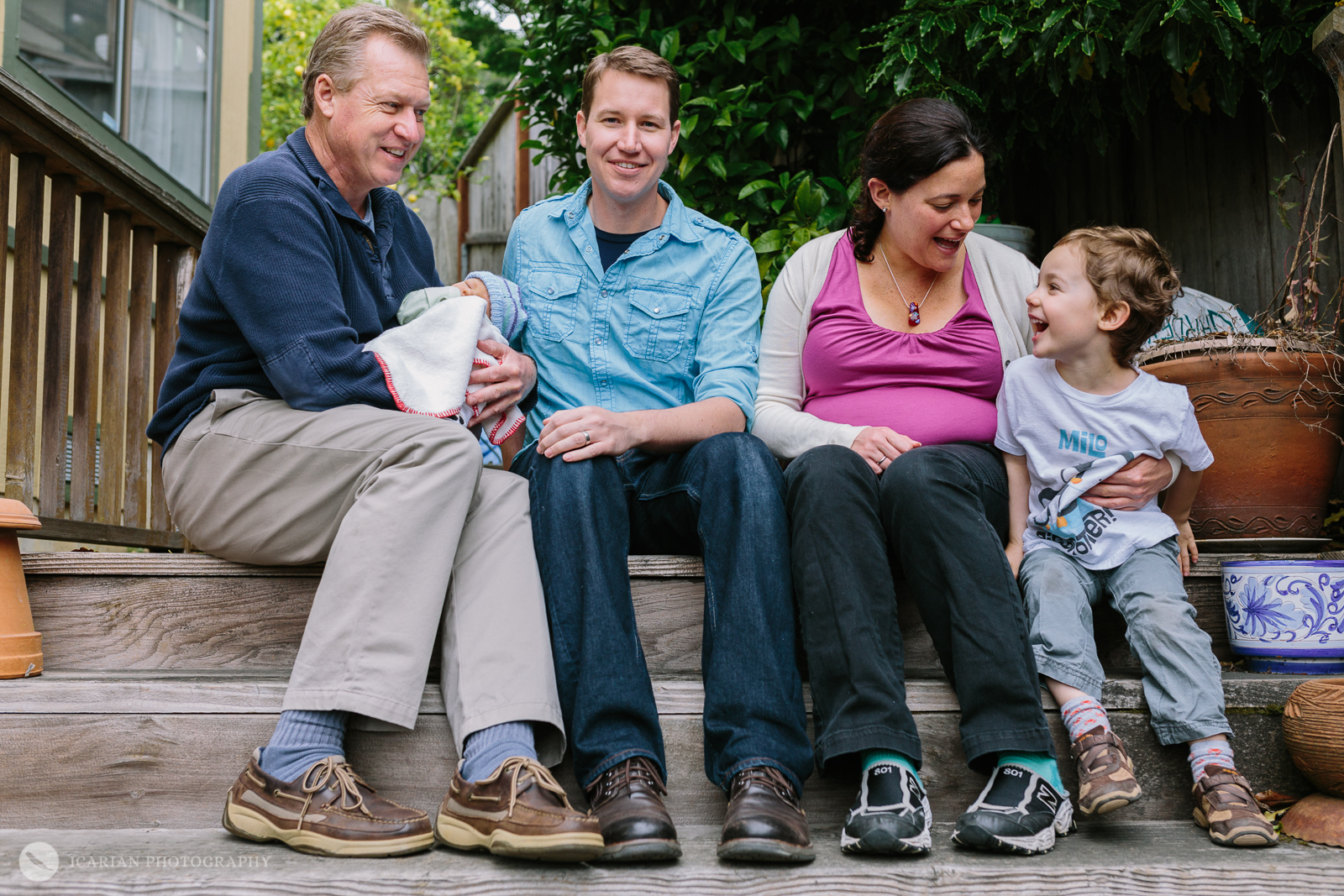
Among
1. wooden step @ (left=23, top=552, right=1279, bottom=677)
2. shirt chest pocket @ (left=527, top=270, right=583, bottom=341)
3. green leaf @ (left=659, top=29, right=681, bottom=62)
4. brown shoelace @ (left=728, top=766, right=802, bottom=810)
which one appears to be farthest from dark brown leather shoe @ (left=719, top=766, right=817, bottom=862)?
green leaf @ (left=659, top=29, right=681, bottom=62)

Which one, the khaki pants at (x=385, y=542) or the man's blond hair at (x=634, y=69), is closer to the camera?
the khaki pants at (x=385, y=542)

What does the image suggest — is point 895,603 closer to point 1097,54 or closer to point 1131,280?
point 1131,280

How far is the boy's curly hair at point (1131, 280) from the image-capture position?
1828 millimetres

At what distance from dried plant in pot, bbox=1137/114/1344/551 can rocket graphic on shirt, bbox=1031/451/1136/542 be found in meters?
0.49

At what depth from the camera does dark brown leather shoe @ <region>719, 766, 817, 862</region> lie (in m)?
1.28

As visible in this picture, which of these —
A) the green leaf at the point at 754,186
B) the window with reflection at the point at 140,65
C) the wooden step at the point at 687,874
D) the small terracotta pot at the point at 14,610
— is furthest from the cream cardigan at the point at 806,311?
the window with reflection at the point at 140,65

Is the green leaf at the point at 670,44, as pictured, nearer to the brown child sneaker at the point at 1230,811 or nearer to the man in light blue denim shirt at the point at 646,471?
the man in light blue denim shirt at the point at 646,471

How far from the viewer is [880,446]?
5.78ft

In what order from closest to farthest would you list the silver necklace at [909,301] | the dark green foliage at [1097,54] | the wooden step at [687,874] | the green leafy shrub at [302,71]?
the wooden step at [687,874], the silver necklace at [909,301], the dark green foliage at [1097,54], the green leafy shrub at [302,71]

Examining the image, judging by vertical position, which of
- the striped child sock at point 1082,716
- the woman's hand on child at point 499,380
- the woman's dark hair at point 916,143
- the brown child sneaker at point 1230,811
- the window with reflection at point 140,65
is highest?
the window with reflection at point 140,65

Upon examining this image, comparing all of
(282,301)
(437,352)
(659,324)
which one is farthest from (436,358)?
(659,324)

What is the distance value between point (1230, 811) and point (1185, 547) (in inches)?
22.7

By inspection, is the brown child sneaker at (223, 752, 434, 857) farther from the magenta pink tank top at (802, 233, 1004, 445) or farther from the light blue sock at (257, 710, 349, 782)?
the magenta pink tank top at (802, 233, 1004, 445)

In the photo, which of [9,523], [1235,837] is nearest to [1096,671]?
[1235,837]
